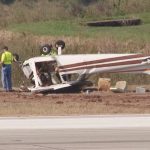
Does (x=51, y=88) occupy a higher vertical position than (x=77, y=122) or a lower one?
lower

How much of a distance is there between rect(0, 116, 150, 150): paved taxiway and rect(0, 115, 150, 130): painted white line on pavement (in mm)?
241

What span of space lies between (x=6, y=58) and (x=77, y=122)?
12.0m

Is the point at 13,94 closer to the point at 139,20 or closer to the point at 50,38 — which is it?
the point at 50,38

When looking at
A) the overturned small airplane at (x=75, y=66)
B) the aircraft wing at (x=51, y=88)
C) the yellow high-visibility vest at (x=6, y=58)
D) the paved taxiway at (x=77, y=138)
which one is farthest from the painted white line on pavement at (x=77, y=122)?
the yellow high-visibility vest at (x=6, y=58)

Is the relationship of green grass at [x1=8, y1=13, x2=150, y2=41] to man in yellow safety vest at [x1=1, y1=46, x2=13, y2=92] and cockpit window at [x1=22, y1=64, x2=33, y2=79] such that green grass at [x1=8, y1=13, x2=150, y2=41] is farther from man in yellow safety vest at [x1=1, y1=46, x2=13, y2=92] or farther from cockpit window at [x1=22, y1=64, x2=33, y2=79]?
man in yellow safety vest at [x1=1, y1=46, x2=13, y2=92]

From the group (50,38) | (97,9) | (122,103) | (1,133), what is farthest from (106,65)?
(97,9)

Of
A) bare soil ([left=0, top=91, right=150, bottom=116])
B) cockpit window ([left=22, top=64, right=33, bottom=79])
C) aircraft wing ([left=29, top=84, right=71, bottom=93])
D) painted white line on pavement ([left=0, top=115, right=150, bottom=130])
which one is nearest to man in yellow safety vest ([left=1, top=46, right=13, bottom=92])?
cockpit window ([left=22, top=64, right=33, bottom=79])

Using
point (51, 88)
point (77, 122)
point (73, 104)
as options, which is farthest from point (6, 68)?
point (77, 122)

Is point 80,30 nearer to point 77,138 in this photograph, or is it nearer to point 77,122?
point 77,122

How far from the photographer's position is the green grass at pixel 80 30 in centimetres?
4144

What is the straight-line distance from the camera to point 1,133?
51.3 ft

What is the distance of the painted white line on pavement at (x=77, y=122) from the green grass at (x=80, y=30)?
20.5m

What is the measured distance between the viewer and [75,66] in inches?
1111

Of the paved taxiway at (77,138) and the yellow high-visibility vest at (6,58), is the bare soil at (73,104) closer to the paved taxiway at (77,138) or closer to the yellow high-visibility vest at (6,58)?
the yellow high-visibility vest at (6,58)
